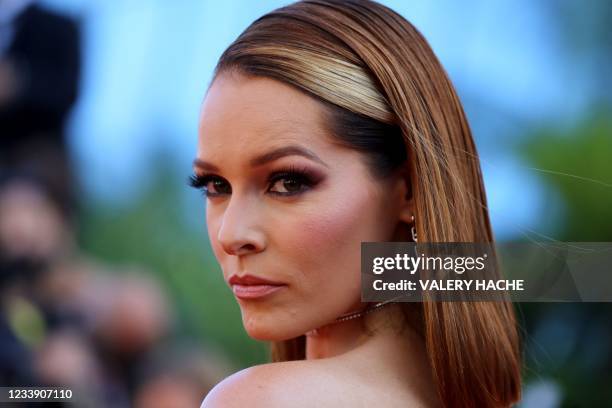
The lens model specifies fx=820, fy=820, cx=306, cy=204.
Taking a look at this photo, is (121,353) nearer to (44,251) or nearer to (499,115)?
(44,251)

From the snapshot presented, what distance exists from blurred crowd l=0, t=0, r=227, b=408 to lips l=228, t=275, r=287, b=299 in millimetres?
2270

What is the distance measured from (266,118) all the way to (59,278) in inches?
107

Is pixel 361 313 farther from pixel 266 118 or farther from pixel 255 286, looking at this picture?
pixel 266 118

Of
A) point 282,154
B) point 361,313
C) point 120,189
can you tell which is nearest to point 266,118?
point 282,154

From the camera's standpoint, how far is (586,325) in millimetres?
2797

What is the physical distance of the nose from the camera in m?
1.36

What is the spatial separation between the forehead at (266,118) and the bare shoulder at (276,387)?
1.20 ft

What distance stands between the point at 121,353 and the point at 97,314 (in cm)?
21

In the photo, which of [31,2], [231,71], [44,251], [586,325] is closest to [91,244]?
[44,251]

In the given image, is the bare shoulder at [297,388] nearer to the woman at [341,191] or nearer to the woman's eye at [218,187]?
the woman at [341,191]

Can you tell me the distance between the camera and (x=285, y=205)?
139 cm

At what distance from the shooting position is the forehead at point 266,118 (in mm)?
1352

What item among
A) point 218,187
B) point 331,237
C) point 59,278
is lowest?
point 331,237

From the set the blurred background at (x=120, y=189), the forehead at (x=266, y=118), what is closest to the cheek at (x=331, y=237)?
the forehead at (x=266, y=118)
